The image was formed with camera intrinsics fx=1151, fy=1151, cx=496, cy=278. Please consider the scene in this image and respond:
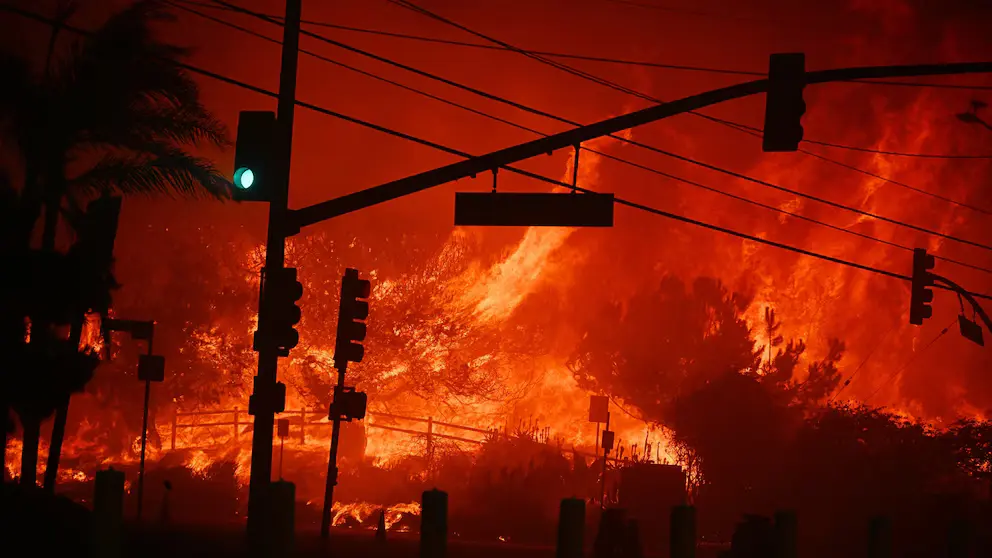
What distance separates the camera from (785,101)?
14.0 m

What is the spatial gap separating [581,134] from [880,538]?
621 cm

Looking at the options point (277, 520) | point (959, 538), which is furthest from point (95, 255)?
point (959, 538)

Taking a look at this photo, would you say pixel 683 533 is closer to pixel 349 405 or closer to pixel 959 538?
pixel 959 538

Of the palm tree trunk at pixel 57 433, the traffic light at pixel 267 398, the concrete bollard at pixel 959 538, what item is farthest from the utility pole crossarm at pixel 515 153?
the palm tree trunk at pixel 57 433

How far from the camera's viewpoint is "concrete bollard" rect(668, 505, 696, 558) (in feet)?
40.9

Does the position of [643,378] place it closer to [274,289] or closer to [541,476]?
[541,476]

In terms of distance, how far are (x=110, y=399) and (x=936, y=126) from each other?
41478mm

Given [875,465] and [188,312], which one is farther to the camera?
Answer: [188,312]

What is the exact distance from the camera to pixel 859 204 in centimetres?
5872

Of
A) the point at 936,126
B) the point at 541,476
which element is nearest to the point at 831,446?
the point at 541,476

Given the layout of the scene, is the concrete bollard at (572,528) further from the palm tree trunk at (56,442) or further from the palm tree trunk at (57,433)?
the palm tree trunk at (57,433)

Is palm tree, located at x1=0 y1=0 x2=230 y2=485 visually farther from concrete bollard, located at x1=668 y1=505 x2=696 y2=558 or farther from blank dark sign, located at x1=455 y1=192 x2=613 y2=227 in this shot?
concrete bollard, located at x1=668 y1=505 x2=696 y2=558

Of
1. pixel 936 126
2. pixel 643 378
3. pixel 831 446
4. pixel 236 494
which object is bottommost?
pixel 236 494

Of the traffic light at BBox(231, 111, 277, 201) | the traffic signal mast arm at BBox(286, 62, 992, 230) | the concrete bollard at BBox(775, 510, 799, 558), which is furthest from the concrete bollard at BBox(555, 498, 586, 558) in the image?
the traffic light at BBox(231, 111, 277, 201)
